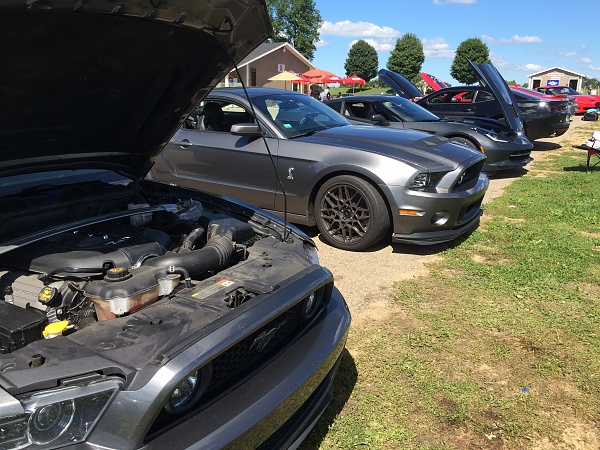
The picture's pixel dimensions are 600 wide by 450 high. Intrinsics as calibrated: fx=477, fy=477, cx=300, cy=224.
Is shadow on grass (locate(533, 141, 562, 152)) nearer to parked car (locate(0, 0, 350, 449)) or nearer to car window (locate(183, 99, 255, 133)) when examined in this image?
car window (locate(183, 99, 255, 133))

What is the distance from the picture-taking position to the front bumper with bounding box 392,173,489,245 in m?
4.39

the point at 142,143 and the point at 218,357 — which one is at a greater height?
the point at 142,143

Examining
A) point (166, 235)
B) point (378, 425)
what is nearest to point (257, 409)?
point (378, 425)

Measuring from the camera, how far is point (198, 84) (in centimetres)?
267

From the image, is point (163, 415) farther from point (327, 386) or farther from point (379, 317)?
point (379, 317)

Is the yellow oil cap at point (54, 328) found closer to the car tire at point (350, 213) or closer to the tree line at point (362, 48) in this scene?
the car tire at point (350, 213)

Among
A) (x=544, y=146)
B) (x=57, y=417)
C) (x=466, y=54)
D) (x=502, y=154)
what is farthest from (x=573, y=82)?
(x=57, y=417)

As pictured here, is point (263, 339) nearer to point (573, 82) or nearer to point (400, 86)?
point (400, 86)

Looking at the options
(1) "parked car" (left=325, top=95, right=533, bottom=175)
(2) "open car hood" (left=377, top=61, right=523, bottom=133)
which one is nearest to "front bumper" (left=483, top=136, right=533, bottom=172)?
(1) "parked car" (left=325, top=95, right=533, bottom=175)

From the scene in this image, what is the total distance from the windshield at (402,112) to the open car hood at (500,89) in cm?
112

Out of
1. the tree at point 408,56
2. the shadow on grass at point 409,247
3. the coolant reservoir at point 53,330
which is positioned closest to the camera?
the coolant reservoir at point 53,330

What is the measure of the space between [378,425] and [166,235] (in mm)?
1525

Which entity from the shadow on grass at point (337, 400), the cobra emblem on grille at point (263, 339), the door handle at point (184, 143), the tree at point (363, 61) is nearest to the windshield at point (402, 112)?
the door handle at point (184, 143)

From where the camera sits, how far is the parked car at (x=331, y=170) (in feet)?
14.7
